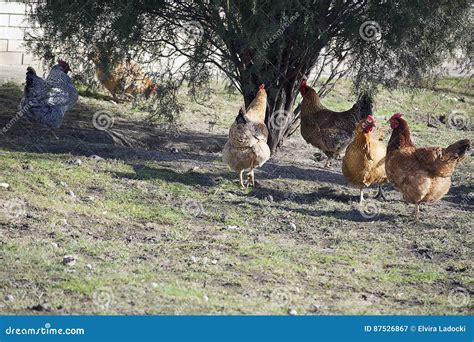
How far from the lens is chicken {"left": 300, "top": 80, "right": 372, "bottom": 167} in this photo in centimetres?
1112

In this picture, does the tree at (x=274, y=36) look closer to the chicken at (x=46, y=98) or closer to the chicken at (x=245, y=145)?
the chicken at (x=46, y=98)

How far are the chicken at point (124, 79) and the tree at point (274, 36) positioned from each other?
0.22m

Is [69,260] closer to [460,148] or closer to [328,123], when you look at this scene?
[460,148]

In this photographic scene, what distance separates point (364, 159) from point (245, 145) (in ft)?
4.21

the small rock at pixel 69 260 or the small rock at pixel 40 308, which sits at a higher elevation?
the small rock at pixel 69 260

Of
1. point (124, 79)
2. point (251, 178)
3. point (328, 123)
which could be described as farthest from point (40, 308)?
point (124, 79)

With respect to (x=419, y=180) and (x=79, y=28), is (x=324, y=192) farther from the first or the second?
(x=79, y=28)

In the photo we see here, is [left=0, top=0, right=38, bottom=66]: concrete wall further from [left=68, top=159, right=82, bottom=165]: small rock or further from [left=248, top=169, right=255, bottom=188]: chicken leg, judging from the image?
[left=248, top=169, right=255, bottom=188]: chicken leg

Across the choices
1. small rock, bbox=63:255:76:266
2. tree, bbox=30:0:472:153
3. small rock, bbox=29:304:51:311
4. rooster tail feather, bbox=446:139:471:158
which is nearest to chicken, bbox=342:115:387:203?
rooster tail feather, bbox=446:139:471:158

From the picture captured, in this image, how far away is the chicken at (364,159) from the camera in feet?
31.4

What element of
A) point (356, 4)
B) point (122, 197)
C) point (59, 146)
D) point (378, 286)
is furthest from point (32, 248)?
point (356, 4)

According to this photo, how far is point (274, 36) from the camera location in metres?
10.1

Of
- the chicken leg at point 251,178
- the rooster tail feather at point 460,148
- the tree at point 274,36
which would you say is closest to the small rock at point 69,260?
the chicken leg at point 251,178

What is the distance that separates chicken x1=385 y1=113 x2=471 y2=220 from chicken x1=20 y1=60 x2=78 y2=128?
4.29 meters
